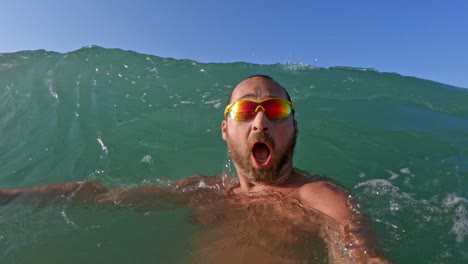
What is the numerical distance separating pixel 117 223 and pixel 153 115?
4.08 m

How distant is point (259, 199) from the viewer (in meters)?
3.37

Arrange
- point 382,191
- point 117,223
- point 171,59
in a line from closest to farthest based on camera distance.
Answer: point 117,223 < point 382,191 < point 171,59

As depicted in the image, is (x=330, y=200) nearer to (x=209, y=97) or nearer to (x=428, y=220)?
(x=428, y=220)

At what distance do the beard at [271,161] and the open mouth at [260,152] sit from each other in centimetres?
5

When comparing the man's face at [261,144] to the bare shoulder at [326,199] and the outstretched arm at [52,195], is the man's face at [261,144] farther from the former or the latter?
the outstretched arm at [52,195]

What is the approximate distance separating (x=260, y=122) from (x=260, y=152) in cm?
26

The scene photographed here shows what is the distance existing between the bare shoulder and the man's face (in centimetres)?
30

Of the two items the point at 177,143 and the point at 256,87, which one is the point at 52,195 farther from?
the point at 177,143

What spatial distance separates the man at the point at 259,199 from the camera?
2748 mm

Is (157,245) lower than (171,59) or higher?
lower

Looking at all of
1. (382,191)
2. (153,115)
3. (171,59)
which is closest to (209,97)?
(153,115)

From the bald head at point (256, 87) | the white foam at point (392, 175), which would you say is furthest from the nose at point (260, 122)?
the white foam at point (392, 175)

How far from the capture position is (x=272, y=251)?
2744 millimetres

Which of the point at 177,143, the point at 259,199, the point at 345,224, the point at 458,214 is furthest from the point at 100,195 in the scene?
the point at 458,214
